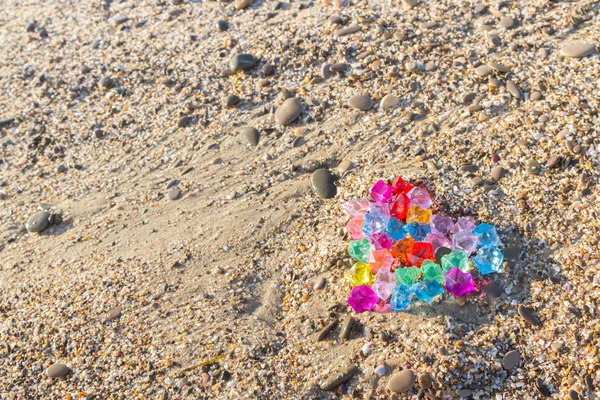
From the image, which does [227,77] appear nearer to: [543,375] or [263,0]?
[263,0]

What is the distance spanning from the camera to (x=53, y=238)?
11.1 feet

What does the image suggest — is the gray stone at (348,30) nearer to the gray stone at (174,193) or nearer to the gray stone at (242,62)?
the gray stone at (242,62)

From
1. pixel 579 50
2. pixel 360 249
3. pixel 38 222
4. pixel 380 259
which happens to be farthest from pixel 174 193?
pixel 579 50

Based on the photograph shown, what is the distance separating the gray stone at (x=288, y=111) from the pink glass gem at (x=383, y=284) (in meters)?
1.27

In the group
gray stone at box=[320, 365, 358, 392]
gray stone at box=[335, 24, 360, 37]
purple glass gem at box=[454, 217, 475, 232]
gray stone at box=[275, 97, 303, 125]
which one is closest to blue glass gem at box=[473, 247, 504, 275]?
purple glass gem at box=[454, 217, 475, 232]

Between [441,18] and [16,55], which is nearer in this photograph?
[441,18]

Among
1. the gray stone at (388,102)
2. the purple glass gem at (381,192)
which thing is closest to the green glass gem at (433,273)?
the purple glass gem at (381,192)

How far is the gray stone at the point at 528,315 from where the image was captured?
8.29 feet

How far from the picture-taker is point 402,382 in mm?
2434

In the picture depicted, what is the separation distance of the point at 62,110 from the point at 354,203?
2310 mm

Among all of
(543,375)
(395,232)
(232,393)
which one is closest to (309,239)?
(395,232)

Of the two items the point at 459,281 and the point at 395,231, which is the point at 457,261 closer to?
the point at 459,281

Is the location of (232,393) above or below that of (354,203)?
below

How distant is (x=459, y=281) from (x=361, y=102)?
134 centimetres
